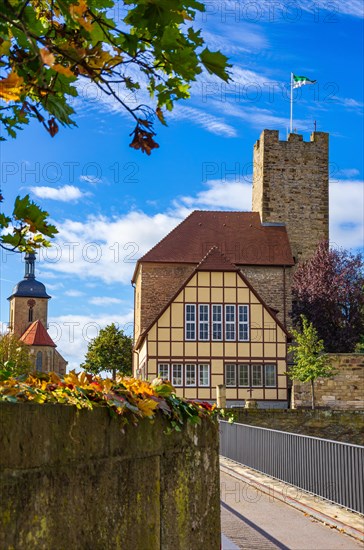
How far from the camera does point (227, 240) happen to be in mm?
52531

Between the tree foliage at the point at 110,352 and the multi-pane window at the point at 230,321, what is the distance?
1960 centimetres

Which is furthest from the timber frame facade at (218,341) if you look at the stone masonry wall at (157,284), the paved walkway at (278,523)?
the paved walkway at (278,523)

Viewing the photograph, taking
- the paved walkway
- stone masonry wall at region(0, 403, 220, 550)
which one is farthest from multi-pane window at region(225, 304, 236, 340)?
stone masonry wall at region(0, 403, 220, 550)

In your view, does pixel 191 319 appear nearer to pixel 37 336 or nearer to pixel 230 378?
pixel 230 378

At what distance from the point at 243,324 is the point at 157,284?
1078 centimetres

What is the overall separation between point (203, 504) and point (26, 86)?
1.94 meters

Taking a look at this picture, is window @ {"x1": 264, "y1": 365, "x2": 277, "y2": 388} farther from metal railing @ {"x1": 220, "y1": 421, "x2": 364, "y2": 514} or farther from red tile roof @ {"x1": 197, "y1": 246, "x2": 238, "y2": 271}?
metal railing @ {"x1": 220, "y1": 421, "x2": 364, "y2": 514}

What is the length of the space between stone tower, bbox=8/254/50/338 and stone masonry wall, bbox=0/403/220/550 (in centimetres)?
11084

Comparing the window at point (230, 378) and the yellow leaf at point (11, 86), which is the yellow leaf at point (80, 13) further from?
the window at point (230, 378)

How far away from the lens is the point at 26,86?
2.88 metres

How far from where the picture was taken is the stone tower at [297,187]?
179ft

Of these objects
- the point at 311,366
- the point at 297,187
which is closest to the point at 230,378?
the point at 311,366

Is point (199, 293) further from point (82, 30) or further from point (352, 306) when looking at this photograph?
point (82, 30)

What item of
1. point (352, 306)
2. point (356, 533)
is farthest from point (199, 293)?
point (356, 533)
